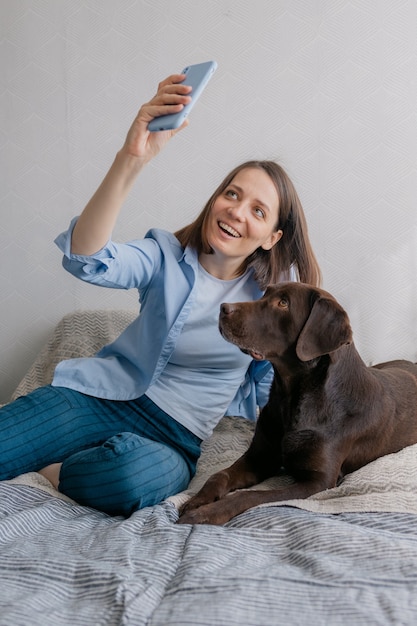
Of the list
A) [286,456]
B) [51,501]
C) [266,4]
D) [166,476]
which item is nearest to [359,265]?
[266,4]

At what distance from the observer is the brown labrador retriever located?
63.0 inches

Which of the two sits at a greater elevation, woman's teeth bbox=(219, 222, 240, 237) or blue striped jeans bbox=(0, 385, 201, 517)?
woman's teeth bbox=(219, 222, 240, 237)

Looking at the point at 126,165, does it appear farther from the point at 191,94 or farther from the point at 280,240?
the point at 280,240

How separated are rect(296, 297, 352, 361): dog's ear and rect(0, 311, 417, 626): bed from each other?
0.32 m

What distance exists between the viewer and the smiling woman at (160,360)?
157 centimetres

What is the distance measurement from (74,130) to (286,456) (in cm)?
178

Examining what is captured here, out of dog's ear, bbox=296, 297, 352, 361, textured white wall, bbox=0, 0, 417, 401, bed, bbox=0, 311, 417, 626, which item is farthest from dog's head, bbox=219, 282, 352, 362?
textured white wall, bbox=0, 0, 417, 401

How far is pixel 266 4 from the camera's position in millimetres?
2697

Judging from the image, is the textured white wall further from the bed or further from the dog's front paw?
the dog's front paw

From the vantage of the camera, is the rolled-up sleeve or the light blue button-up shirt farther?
the light blue button-up shirt

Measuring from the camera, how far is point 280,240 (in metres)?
2.10

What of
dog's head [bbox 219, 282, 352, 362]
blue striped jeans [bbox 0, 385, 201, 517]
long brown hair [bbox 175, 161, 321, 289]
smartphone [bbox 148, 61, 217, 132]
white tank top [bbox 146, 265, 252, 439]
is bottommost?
blue striped jeans [bbox 0, 385, 201, 517]

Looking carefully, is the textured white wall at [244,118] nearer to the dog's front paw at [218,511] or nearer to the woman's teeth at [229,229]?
the woman's teeth at [229,229]

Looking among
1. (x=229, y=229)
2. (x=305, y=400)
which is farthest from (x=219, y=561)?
(x=229, y=229)
